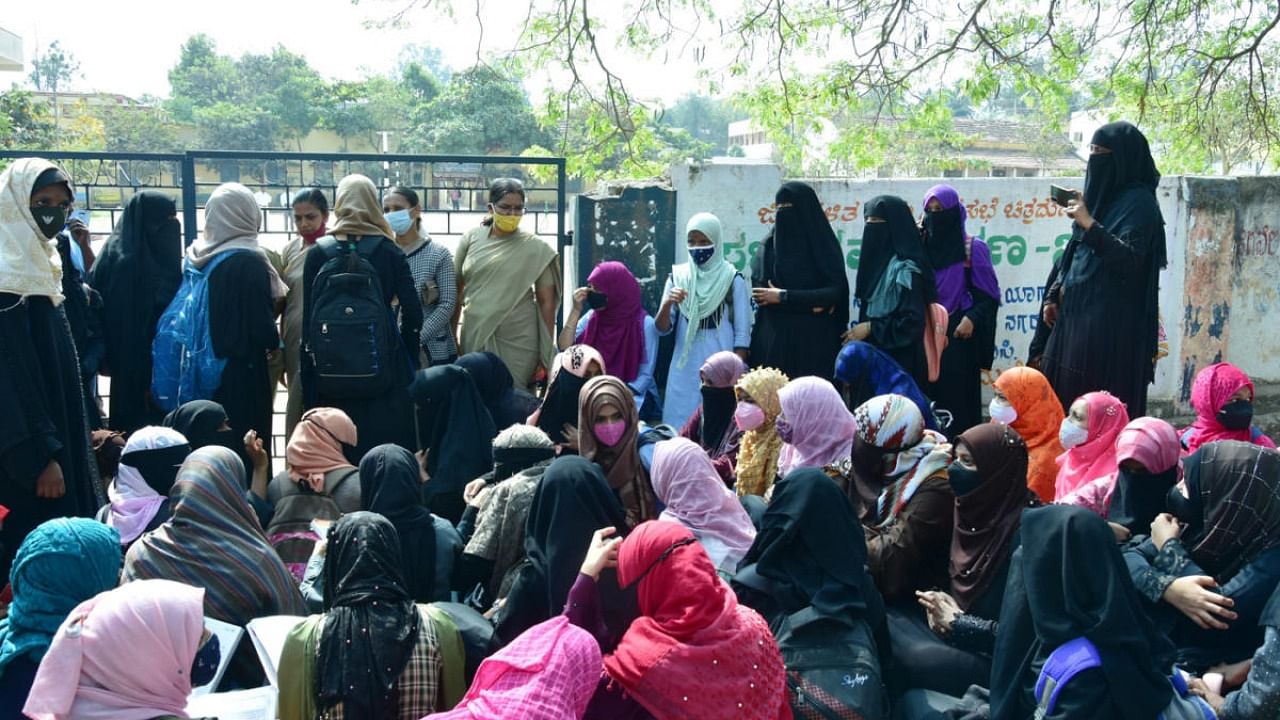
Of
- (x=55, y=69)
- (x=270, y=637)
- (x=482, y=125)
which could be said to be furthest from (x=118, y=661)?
(x=55, y=69)

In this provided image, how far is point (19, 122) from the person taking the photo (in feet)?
87.0

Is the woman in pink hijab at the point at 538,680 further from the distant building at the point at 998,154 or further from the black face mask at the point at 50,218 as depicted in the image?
the distant building at the point at 998,154

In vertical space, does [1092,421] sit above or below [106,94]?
below

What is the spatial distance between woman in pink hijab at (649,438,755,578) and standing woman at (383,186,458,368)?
2362 millimetres

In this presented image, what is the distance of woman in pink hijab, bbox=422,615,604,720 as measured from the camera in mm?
2438

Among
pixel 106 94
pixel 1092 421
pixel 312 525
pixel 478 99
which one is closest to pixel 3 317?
pixel 312 525

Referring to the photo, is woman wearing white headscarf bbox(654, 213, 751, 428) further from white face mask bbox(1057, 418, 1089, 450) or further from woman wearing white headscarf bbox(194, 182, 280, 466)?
woman wearing white headscarf bbox(194, 182, 280, 466)

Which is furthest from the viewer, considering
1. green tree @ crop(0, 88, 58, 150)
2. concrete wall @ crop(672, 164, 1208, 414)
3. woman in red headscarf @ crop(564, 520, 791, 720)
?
green tree @ crop(0, 88, 58, 150)

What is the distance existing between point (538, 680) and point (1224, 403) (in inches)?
125

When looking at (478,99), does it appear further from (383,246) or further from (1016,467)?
(1016,467)

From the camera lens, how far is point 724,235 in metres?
6.84

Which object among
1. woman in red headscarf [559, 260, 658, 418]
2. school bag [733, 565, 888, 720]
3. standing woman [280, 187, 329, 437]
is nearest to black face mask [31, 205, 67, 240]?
standing woman [280, 187, 329, 437]

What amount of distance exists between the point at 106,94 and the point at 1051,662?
50.5 m

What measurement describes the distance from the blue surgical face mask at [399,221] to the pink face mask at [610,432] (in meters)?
2.08
